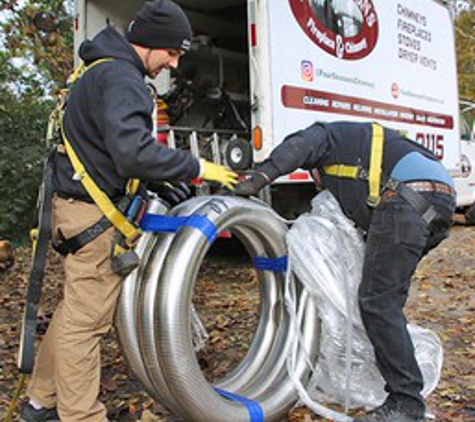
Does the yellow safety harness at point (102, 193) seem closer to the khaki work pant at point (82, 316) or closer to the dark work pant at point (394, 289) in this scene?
the khaki work pant at point (82, 316)

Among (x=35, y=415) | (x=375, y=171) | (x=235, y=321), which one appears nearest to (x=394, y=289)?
(x=375, y=171)

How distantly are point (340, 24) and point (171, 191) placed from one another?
4.01 metres

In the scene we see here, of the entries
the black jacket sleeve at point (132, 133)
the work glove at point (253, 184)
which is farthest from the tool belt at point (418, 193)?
the black jacket sleeve at point (132, 133)

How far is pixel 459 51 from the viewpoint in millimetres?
28781

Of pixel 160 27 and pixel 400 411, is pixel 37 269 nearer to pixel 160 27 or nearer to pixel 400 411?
pixel 160 27

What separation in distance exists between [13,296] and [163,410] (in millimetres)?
3685

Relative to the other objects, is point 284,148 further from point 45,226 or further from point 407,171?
point 45,226

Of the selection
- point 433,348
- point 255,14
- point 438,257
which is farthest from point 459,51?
point 433,348

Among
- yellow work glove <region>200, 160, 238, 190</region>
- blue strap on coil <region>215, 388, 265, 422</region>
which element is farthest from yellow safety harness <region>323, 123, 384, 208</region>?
blue strap on coil <region>215, 388, 265, 422</region>

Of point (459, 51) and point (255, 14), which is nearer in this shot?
point (255, 14)

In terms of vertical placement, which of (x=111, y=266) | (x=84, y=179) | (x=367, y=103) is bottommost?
(x=111, y=266)

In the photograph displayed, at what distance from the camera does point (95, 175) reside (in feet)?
9.90

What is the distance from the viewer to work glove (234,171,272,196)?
3.31m

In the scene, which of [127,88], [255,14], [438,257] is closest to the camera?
[127,88]
